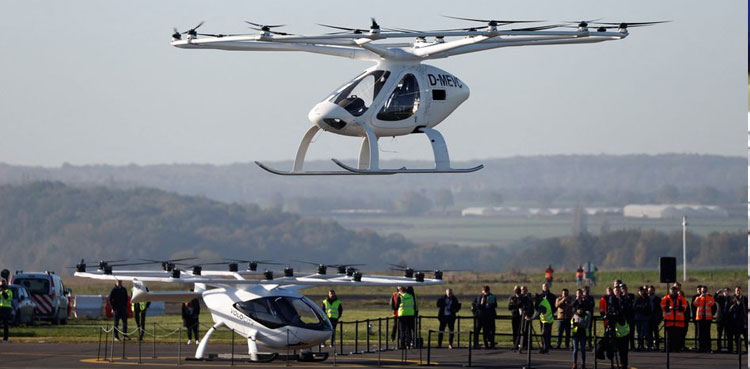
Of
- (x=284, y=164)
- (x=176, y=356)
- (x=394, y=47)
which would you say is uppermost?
(x=284, y=164)

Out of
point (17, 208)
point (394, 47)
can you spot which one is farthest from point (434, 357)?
point (17, 208)

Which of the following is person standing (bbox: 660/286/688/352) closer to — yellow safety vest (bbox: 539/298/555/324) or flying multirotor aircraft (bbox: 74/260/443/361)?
yellow safety vest (bbox: 539/298/555/324)

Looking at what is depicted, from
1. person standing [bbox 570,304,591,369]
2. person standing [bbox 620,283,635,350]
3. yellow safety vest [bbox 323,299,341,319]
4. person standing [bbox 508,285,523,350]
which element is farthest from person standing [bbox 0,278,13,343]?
person standing [bbox 570,304,591,369]

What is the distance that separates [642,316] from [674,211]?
149547 mm

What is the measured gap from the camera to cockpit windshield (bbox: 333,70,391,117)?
92.3 ft

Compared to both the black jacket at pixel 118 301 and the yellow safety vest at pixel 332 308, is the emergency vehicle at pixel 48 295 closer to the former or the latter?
the black jacket at pixel 118 301

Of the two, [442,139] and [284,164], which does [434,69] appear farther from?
[284,164]

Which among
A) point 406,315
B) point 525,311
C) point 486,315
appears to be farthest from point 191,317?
point 525,311

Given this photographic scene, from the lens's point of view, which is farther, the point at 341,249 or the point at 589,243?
the point at 341,249

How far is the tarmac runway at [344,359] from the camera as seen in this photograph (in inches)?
1233

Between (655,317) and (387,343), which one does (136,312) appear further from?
(655,317)

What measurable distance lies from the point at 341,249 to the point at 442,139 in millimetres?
164950

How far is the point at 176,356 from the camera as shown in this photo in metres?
33.7

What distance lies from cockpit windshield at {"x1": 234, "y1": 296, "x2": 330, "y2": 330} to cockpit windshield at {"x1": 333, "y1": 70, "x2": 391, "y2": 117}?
16.4ft
